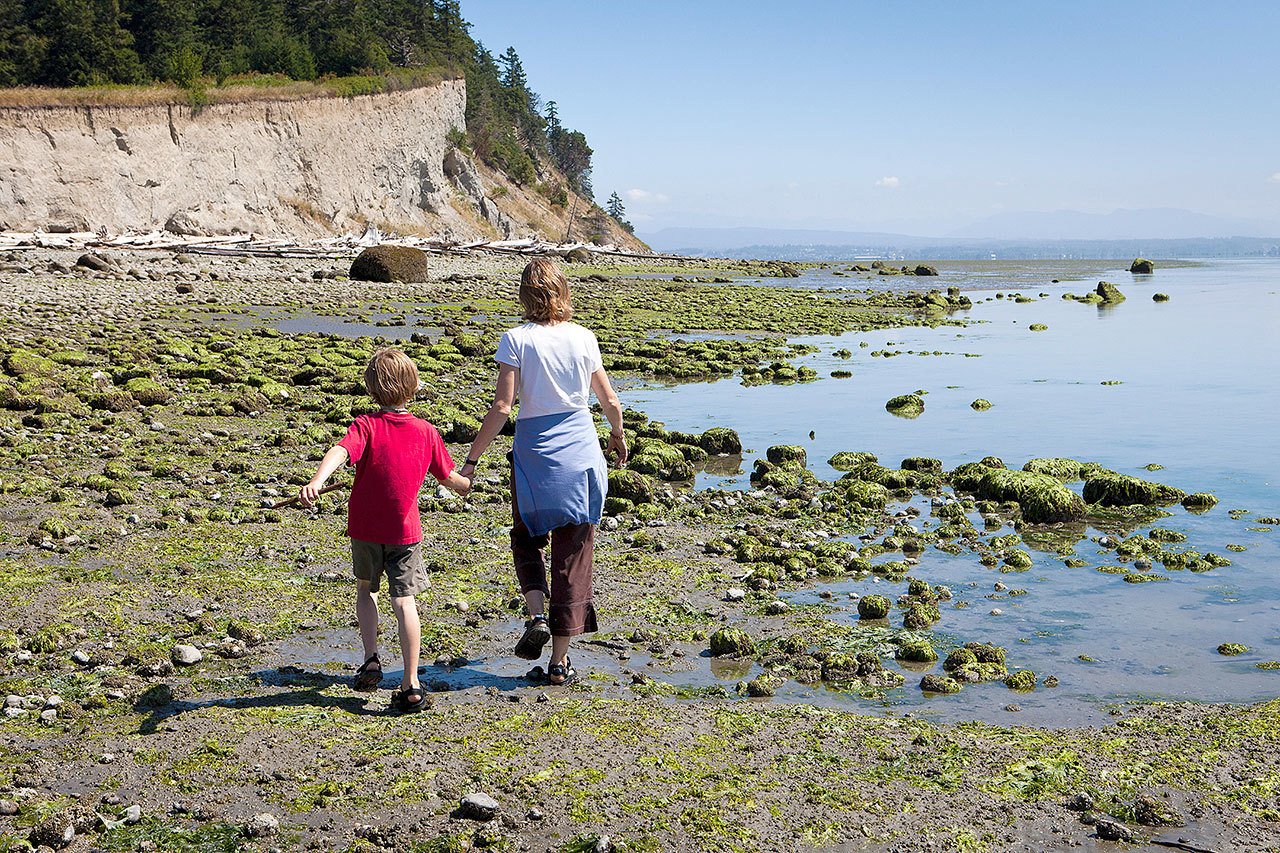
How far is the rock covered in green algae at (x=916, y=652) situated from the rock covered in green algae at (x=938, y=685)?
0.45 meters

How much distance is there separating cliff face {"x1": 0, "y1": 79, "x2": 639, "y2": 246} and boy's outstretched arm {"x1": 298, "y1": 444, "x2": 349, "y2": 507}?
61956mm

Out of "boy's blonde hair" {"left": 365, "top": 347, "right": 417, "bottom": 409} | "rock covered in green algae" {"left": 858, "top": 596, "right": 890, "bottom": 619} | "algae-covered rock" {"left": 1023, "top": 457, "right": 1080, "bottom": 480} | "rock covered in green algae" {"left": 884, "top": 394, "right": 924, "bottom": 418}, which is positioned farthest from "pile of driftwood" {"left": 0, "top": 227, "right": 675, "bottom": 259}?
"boy's blonde hair" {"left": 365, "top": 347, "right": 417, "bottom": 409}

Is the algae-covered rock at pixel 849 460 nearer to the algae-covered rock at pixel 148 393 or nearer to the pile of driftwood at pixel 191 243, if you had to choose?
the algae-covered rock at pixel 148 393

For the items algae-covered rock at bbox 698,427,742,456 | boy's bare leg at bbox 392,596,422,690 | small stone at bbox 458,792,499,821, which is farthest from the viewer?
algae-covered rock at bbox 698,427,742,456

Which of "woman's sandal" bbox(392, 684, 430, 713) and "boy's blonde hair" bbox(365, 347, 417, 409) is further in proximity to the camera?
"boy's blonde hair" bbox(365, 347, 417, 409)

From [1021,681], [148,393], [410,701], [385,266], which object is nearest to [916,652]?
[1021,681]

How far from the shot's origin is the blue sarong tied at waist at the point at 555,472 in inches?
288

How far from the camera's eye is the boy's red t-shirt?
6898mm

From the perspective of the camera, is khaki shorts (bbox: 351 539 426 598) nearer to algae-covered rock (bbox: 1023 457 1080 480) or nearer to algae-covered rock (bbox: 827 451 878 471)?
algae-covered rock (bbox: 827 451 878 471)

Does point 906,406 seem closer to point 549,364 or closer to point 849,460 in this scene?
point 849,460

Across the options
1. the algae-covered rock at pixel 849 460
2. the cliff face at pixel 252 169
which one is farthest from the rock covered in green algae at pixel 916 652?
the cliff face at pixel 252 169

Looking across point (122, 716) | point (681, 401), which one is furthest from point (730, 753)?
point (681, 401)

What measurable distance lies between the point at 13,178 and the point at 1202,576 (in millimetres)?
64047

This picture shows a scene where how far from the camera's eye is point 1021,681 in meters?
7.52
